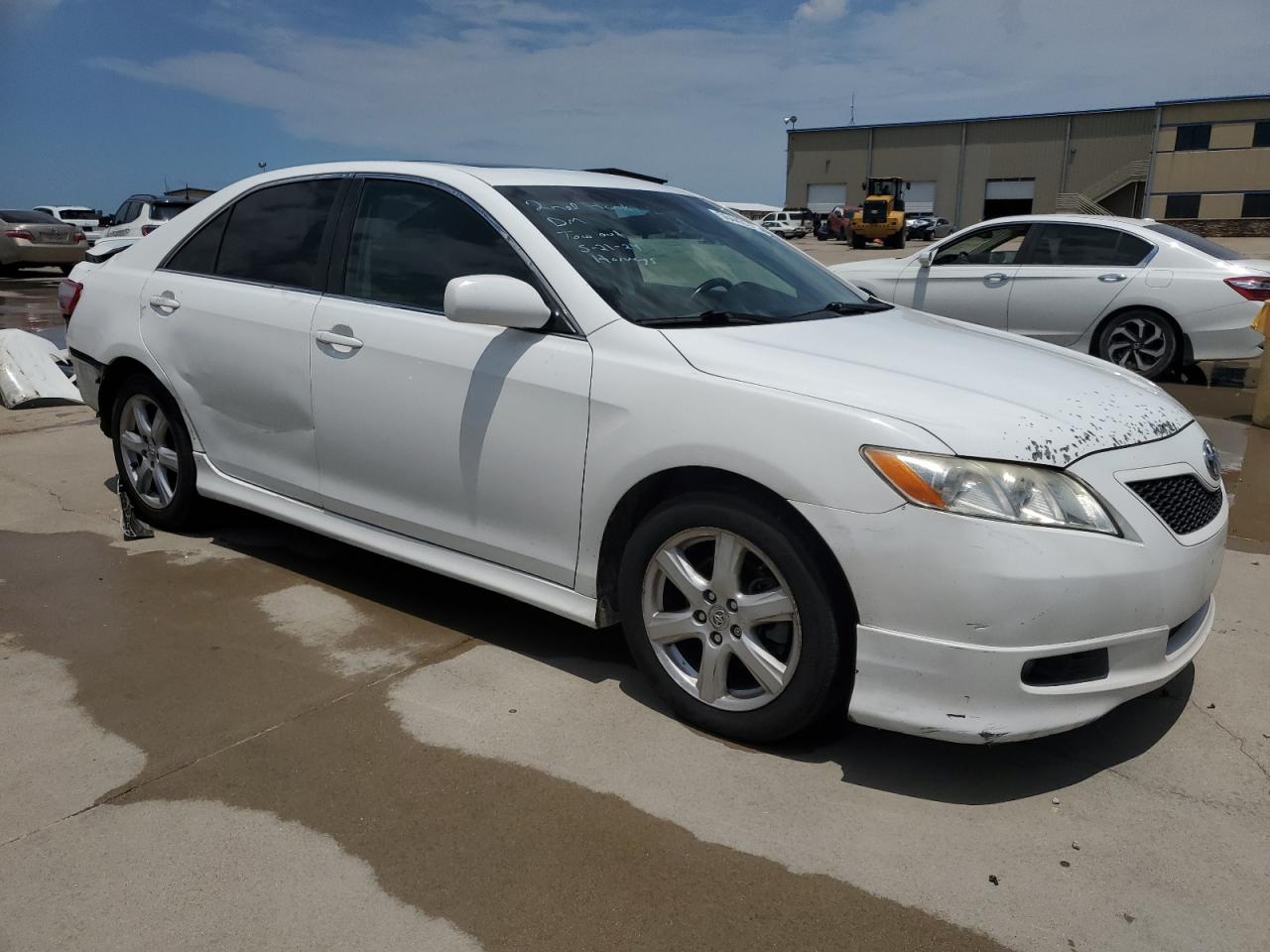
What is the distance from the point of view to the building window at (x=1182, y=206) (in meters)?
54.8

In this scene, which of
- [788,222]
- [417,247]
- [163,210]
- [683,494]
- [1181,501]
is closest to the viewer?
[1181,501]

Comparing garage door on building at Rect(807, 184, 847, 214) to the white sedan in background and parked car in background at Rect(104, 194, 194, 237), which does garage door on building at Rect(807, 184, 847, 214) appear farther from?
the white sedan in background

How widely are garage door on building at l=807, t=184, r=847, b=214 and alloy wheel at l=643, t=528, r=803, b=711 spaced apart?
233 ft

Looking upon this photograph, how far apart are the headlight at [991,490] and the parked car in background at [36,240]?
78.9ft

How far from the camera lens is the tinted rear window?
22.2 m

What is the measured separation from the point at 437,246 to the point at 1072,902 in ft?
9.15

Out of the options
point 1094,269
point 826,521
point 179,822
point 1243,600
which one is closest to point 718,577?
point 826,521

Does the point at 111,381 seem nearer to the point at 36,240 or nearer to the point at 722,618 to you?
the point at 722,618

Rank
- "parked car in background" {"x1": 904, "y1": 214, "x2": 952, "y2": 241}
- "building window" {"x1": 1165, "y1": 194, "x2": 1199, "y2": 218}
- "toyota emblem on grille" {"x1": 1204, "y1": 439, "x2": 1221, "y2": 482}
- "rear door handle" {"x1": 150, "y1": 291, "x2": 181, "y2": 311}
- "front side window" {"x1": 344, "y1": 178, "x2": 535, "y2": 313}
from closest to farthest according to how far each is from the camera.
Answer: "toyota emblem on grille" {"x1": 1204, "y1": 439, "x2": 1221, "y2": 482}
"front side window" {"x1": 344, "y1": 178, "x2": 535, "y2": 313}
"rear door handle" {"x1": 150, "y1": 291, "x2": 181, "y2": 311}
"parked car in background" {"x1": 904, "y1": 214, "x2": 952, "y2": 241}
"building window" {"x1": 1165, "y1": 194, "x2": 1199, "y2": 218}

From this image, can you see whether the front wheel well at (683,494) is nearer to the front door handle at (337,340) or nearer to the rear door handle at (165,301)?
the front door handle at (337,340)

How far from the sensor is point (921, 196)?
68062 mm

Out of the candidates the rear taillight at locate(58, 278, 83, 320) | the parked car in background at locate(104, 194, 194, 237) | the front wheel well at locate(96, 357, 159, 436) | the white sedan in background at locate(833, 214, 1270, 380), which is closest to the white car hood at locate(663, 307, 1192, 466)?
Result: the front wheel well at locate(96, 357, 159, 436)

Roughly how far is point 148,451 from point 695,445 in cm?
306

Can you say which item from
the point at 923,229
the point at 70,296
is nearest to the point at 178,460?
the point at 70,296
